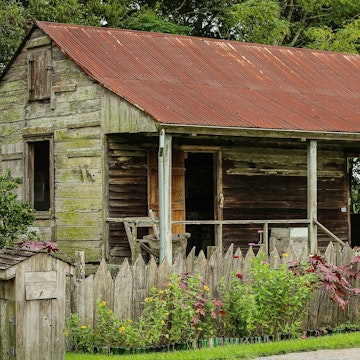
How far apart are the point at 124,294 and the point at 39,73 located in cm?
877

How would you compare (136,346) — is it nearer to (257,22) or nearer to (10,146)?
(10,146)

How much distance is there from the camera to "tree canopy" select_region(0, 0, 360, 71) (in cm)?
2844

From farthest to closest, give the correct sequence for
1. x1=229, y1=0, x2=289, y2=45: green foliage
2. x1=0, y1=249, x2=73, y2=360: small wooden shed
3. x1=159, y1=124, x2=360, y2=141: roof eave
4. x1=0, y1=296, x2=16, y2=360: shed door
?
x1=229, y1=0, x2=289, y2=45: green foliage, x1=159, y1=124, x2=360, y2=141: roof eave, x1=0, y1=296, x2=16, y2=360: shed door, x1=0, y1=249, x2=73, y2=360: small wooden shed

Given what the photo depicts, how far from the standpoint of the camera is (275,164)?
816 inches

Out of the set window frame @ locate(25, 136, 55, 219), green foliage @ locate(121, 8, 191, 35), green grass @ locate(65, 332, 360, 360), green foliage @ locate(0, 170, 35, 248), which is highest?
green foliage @ locate(121, 8, 191, 35)

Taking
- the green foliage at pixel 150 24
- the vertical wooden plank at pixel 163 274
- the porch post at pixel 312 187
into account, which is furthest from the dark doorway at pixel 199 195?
the green foliage at pixel 150 24

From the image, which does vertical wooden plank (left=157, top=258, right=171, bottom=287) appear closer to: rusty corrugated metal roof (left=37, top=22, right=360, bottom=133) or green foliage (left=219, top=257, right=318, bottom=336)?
green foliage (left=219, top=257, right=318, bottom=336)

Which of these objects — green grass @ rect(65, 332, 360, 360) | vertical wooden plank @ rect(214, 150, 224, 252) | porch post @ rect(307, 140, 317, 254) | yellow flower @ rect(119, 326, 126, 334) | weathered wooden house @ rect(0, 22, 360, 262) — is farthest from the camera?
vertical wooden plank @ rect(214, 150, 224, 252)

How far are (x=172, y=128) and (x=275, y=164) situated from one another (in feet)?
17.6

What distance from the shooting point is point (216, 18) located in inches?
1505

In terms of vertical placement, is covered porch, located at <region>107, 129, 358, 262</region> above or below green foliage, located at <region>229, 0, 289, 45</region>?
below

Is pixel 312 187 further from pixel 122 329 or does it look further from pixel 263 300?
pixel 122 329

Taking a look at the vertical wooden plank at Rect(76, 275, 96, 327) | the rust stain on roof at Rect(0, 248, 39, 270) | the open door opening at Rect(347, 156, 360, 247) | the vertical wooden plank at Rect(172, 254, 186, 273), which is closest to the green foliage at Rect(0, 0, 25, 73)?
the open door opening at Rect(347, 156, 360, 247)

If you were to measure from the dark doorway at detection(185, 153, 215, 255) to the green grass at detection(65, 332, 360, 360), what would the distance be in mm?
9733
